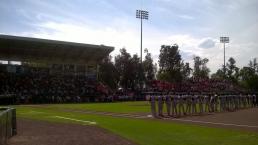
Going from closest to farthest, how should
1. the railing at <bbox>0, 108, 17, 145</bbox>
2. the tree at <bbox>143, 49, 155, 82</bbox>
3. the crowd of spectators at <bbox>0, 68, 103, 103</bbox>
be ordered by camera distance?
the railing at <bbox>0, 108, 17, 145</bbox> < the crowd of spectators at <bbox>0, 68, 103, 103</bbox> < the tree at <bbox>143, 49, 155, 82</bbox>

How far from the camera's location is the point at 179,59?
79.1 m

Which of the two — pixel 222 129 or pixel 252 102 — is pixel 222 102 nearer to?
pixel 252 102

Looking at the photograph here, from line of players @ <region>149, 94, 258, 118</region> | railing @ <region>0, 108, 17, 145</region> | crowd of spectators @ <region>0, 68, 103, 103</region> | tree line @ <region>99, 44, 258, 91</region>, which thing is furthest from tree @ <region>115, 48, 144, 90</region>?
railing @ <region>0, 108, 17, 145</region>

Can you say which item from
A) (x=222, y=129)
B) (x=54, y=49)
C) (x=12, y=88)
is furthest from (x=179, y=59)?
(x=222, y=129)

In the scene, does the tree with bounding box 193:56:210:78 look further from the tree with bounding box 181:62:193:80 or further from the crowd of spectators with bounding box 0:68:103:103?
the crowd of spectators with bounding box 0:68:103:103

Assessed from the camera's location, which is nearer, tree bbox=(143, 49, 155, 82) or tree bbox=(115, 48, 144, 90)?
tree bbox=(115, 48, 144, 90)

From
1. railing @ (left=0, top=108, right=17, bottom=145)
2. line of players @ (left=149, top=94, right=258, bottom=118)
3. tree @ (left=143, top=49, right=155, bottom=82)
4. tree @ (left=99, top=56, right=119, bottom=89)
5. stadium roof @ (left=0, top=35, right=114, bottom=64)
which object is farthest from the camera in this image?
tree @ (left=143, top=49, right=155, bottom=82)

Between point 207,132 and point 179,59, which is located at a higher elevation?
point 179,59

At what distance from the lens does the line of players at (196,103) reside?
77.4 feet

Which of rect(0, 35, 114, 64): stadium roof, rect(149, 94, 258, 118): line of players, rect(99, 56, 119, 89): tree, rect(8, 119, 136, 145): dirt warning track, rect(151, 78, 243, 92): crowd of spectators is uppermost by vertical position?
rect(0, 35, 114, 64): stadium roof

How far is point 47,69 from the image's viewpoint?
55.0 meters

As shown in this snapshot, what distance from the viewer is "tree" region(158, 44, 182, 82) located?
7800cm

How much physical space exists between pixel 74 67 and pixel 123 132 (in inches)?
1728

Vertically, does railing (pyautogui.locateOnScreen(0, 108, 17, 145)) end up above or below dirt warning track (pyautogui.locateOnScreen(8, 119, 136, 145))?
above
